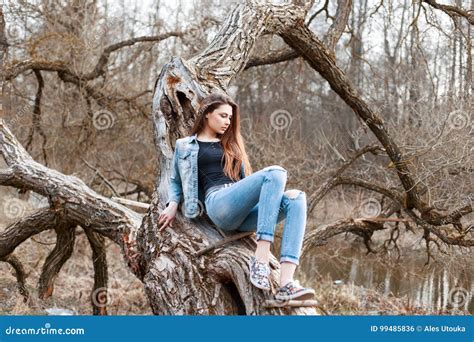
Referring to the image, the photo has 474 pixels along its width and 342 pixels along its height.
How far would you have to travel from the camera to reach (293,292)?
2949mm

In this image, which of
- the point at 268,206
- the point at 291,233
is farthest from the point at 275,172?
the point at 291,233

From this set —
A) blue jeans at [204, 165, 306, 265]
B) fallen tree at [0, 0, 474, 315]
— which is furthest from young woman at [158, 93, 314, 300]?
fallen tree at [0, 0, 474, 315]

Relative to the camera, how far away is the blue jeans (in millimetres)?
3025

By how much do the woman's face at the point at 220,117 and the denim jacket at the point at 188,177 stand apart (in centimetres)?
14

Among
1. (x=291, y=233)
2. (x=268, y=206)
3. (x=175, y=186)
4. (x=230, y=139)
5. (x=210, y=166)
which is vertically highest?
(x=230, y=139)

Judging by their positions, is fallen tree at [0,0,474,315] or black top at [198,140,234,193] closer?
fallen tree at [0,0,474,315]

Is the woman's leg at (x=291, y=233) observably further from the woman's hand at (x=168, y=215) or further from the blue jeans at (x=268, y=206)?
the woman's hand at (x=168, y=215)

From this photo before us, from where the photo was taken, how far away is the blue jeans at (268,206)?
3.03 m

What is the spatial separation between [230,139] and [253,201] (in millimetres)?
517

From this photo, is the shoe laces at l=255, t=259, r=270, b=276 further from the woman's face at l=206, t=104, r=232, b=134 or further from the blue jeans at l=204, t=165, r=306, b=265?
the woman's face at l=206, t=104, r=232, b=134

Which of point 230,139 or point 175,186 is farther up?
point 230,139

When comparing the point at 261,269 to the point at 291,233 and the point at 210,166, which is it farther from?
the point at 210,166

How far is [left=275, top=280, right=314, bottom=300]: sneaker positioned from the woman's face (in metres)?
1.00

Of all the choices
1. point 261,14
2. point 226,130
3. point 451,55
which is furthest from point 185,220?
point 451,55
